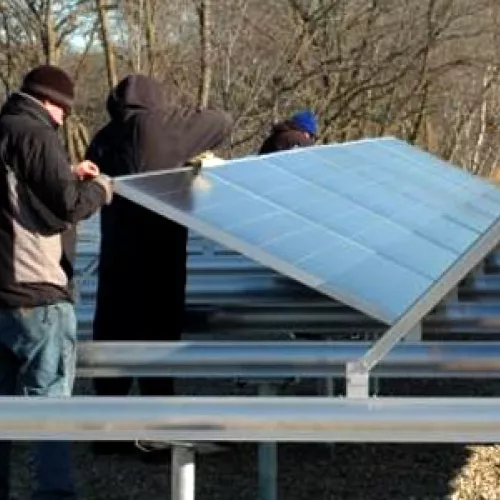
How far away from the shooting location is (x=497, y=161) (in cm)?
2458

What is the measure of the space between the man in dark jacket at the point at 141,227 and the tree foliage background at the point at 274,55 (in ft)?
29.8

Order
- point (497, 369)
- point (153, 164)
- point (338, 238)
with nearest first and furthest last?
point (497, 369) → point (338, 238) → point (153, 164)

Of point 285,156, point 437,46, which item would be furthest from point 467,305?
point 437,46

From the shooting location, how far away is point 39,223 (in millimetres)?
4617

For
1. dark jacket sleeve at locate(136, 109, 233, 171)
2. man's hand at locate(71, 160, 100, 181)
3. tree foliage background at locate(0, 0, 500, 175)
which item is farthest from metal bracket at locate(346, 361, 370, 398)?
tree foliage background at locate(0, 0, 500, 175)

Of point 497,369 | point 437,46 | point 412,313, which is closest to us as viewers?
point 497,369

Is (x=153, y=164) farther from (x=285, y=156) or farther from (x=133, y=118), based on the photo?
(x=285, y=156)

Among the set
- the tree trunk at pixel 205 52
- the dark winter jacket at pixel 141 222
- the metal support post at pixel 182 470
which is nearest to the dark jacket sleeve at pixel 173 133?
the dark winter jacket at pixel 141 222

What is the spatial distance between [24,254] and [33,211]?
5.9 inches

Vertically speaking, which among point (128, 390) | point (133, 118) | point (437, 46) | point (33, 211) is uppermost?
point (437, 46)

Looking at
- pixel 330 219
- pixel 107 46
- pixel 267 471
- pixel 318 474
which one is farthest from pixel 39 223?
pixel 107 46

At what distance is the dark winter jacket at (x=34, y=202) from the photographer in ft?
14.8

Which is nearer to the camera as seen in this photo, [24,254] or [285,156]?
[24,254]

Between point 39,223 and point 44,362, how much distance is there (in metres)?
0.47
